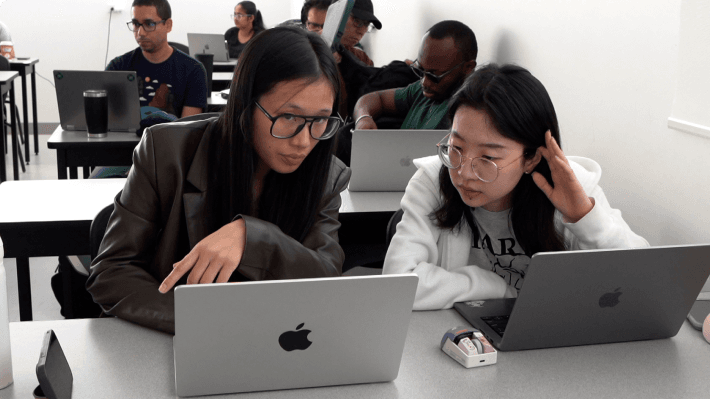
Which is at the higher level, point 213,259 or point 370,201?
point 213,259

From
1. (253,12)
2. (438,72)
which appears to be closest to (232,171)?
(438,72)

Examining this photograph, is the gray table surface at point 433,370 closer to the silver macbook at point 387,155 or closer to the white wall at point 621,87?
the white wall at point 621,87

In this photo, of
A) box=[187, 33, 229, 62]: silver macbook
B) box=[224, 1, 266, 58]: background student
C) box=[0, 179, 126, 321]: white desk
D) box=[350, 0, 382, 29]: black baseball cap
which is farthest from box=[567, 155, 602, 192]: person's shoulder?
box=[187, 33, 229, 62]: silver macbook

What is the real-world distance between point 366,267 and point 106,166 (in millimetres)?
1415

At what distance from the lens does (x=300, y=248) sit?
4.00 ft

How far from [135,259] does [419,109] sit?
150cm

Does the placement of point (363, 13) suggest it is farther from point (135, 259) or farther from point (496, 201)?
point (135, 259)

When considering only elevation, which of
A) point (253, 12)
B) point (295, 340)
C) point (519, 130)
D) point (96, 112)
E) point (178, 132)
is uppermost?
point (519, 130)

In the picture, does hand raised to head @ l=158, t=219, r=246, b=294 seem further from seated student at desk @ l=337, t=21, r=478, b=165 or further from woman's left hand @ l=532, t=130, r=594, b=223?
seated student at desk @ l=337, t=21, r=478, b=165

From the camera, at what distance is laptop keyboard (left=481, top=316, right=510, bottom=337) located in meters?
1.12

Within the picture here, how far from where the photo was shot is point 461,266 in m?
1.39

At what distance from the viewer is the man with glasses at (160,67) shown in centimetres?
312

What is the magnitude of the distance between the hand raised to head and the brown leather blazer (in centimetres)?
4

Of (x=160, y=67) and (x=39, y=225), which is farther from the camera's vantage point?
(x=160, y=67)
